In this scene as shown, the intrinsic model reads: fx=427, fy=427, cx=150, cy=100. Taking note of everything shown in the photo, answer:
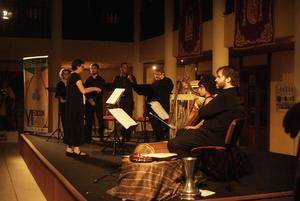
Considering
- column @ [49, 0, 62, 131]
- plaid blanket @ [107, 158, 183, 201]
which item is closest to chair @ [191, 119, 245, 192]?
plaid blanket @ [107, 158, 183, 201]

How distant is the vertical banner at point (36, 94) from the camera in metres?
9.55

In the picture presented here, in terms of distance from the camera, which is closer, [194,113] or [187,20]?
[194,113]

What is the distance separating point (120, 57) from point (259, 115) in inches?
208

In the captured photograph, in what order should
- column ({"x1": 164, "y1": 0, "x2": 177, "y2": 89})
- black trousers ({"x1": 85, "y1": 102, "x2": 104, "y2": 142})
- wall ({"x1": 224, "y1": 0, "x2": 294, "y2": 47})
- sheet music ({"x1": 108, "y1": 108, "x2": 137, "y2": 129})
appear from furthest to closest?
1. column ({"x1": 164, "y1": 0, "x2": 177, "y2": 89})
2. black trousers ({"x1": 85, "y1": 102, "x2": 104, "y2": 142})
3. wall ({"x1": 224, "y1": 0, "x2": 294, "y2": 47})
4. sheet music ({"x1": 108, "y1": 108, "x2": 137, "y2": 129})

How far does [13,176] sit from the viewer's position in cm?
678

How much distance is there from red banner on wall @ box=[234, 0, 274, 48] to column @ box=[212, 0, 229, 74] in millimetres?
683

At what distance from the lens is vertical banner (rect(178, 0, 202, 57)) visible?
30.6 feet

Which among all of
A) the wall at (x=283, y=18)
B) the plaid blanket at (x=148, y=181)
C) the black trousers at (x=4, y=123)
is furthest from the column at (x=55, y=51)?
the plaid blanket at (x=148, y=181)

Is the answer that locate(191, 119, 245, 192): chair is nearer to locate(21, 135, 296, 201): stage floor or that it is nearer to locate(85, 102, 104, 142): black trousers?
locate(21, 135, 296, 201): stage floor

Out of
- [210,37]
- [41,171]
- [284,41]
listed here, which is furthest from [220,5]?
[41,171]

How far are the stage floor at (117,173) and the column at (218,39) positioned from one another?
2342 mm

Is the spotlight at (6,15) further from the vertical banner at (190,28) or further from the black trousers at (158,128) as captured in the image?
the black trousers at (158,128)

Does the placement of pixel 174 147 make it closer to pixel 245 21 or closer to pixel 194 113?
pixel 194 113

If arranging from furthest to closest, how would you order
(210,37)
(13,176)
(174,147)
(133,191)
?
(210,37) < (13,176) < (174,147) < (133,191)
